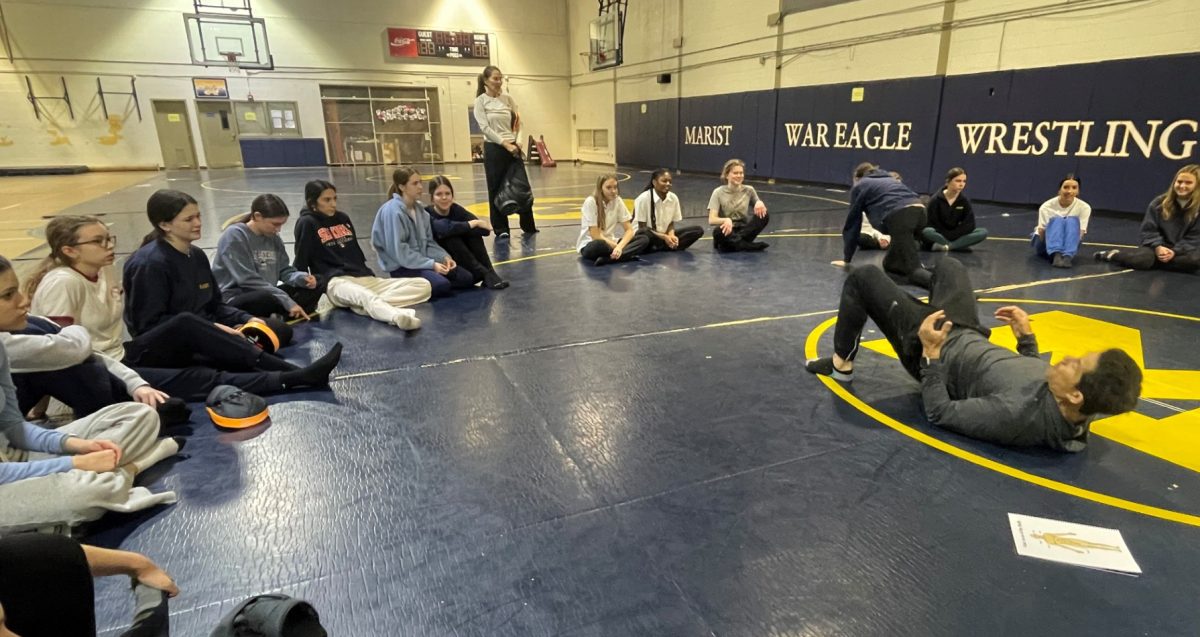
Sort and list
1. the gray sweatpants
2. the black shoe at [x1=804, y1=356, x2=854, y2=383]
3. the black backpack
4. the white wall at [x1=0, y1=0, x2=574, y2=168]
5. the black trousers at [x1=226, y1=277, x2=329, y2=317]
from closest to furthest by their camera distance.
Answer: the black backpack < the gray sweatpants < the black shoe at [x1=804, y1=356, x2=854, y2=383] < the black trousers at [x1=226, y1=277, x2=329, y2=317] < the white wall at [x1=0, y1=0, x2=574, y2=168]

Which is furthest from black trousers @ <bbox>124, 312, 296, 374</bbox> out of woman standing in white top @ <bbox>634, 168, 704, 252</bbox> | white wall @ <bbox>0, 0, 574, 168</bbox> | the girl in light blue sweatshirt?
white wall @ <bbox>0, 0, 574, 168</bbox>

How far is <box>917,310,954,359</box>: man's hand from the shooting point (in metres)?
2.96

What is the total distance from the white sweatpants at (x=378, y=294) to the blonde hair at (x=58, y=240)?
198cm

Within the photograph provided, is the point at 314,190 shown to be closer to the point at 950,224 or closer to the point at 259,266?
the point at 259,266

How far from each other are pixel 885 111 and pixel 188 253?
41.8 ft

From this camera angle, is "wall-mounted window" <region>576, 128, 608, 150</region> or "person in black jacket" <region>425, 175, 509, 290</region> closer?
"person in black jacket" <region>425, 175, 509, 290</region>

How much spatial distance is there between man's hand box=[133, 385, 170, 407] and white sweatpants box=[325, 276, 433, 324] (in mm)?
1775

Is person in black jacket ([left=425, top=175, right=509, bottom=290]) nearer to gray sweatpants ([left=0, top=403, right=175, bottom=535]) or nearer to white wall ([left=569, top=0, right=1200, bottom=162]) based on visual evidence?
gray sweatpants ([left=0, top=403, right=175, bottom=535])

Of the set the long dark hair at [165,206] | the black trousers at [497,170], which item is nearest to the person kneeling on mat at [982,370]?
the long dark hair at [165,206]

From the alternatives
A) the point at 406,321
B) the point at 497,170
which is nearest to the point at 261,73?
the point at 497,170

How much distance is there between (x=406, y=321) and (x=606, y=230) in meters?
3.01

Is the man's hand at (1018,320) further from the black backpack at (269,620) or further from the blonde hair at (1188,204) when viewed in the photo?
the blonde hair at (1188,204)

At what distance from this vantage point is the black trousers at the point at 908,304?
3.19 meters

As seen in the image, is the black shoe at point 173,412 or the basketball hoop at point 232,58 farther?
the basketball hoop at point 232,58
